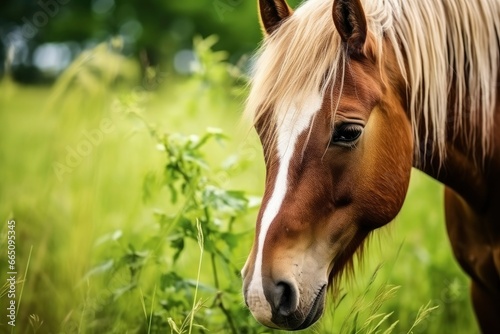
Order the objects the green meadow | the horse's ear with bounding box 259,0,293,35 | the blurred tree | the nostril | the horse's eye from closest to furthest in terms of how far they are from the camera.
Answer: the nostril, the horse's eye, the horse's ear with bounding box 259,0,293,35, the green meadow, the blurred tree

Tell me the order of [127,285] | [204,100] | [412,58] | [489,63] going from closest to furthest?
[412,58]
[489,63]
[127,285]
[204,100]

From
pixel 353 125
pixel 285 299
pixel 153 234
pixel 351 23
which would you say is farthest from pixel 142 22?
pixel 285 299

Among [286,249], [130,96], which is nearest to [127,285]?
[130,96]

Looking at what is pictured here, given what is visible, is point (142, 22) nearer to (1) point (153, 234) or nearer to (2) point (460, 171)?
(1) point (153, 234)

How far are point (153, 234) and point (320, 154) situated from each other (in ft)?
3.28

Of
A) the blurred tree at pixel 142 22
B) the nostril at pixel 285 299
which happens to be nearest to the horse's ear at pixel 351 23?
the nostril at pixel 285 299

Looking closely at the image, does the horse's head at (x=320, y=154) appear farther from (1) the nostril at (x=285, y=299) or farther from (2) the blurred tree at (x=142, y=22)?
(2) the blurred tree at (x=142, y=22)

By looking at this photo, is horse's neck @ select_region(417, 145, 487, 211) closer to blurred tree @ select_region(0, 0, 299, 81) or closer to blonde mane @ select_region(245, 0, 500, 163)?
blonde mane @ select_region(245, 0, 500, 163)

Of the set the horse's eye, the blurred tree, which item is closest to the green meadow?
the horse's eye

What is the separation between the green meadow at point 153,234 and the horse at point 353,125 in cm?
24

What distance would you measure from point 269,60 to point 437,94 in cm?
59

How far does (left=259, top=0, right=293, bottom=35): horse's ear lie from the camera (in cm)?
211

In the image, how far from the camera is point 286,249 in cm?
170

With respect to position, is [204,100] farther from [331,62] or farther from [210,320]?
[331,62]
